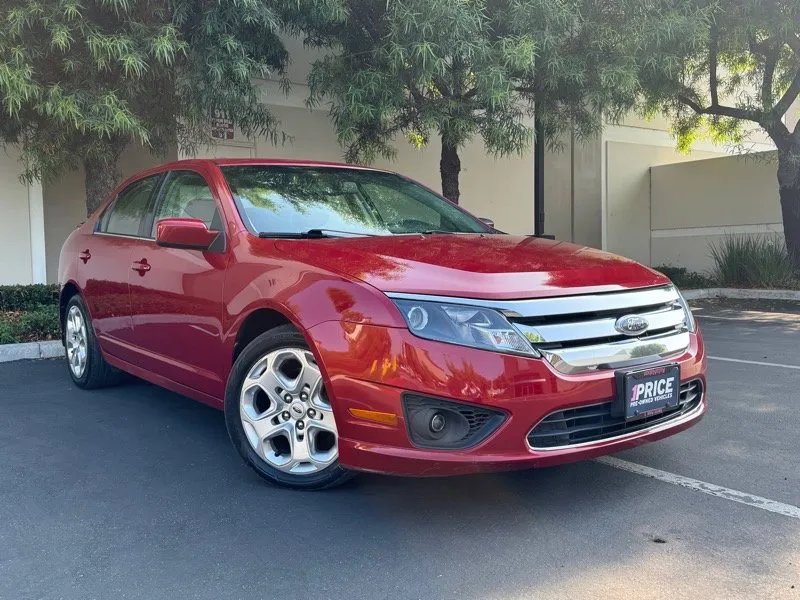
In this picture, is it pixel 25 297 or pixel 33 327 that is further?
pixel 25 297

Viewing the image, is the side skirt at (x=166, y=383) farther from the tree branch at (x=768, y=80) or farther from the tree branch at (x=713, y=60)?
the tree branch at (x=768, y=80)

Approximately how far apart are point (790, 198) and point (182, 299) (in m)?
12.1

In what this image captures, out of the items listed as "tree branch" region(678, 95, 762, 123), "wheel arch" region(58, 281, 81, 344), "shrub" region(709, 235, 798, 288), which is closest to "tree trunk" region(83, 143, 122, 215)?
"wheel arch" region(58, 281, 81, 344)

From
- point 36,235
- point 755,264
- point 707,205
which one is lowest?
point 755,264

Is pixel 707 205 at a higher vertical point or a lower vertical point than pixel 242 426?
higher

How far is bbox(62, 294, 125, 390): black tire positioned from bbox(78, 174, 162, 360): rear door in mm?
171

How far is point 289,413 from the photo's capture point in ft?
11.0

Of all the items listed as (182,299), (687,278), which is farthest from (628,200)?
(182,299)

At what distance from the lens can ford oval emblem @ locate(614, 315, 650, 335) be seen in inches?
121

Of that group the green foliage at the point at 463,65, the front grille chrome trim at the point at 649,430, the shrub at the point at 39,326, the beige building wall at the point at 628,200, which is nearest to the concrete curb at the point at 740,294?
the beige building wall at the point at 628,200

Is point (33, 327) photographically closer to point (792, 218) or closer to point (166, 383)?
point (166, 383)

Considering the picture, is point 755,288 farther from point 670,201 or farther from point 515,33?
point 515,33

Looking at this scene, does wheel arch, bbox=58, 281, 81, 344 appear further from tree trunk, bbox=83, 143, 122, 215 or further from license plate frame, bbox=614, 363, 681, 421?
license plate frame, bbox=614, 363, 681, 421

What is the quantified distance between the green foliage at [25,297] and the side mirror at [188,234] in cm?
607
